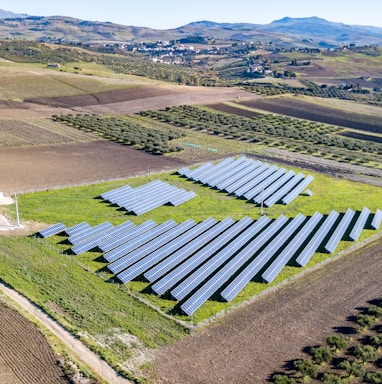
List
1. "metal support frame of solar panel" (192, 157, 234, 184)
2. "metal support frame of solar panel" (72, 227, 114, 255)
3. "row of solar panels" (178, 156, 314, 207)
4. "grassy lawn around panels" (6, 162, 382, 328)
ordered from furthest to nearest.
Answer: "metal support frame of solar panel" (192, 157, 234, 184), "row of solar panels" (178, 156, 314, 207), "metal support frame of solar panel" (72, 227, 114, 255), "grassy lawn around panels" (6, 162, 382, 328)

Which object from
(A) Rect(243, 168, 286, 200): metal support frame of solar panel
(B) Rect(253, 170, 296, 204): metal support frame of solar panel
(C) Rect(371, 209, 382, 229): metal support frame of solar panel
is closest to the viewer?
(C) Rect(371, 209, 382, 229): metal support frame of solar panel

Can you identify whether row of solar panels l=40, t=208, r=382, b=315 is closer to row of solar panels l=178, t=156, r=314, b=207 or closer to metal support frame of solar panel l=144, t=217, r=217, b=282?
metal support frame of solar panel l=144, t=217, r=217, b=282

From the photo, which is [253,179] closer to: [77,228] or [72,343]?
[77,228]

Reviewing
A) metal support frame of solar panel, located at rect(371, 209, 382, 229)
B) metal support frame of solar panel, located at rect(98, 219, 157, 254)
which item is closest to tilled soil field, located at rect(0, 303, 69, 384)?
metal support frame of solar panel, located at rect(98, 219, 157, 254)

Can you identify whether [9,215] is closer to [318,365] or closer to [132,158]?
[132,158]

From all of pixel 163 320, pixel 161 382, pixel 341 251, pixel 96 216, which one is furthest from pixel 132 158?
pixel 161 382

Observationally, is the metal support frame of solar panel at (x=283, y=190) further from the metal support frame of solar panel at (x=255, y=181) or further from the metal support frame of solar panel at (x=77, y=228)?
the metal support frame of solar panel at (x=77, y=228)

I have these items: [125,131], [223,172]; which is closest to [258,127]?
[125,131]
